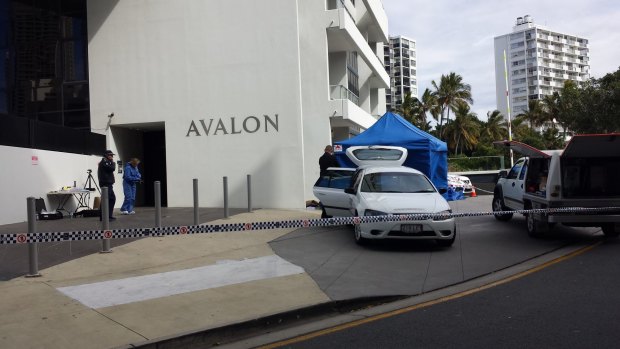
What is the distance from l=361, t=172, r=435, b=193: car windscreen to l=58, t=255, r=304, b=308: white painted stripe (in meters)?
2.86

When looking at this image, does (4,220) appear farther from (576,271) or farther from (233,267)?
(576,271)

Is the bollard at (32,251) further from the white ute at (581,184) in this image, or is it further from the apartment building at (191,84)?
the white ute at (581,184)

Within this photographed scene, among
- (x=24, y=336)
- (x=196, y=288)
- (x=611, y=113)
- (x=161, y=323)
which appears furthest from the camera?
(x=611, y=113)

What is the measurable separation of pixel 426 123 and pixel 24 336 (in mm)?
64337

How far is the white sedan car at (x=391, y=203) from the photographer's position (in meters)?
9.74

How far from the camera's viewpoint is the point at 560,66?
435 ft

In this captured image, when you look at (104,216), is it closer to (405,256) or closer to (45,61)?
(405,256)

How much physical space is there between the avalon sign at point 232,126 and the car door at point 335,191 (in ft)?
16.3

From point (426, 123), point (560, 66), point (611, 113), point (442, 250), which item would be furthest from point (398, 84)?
point (442, 250)

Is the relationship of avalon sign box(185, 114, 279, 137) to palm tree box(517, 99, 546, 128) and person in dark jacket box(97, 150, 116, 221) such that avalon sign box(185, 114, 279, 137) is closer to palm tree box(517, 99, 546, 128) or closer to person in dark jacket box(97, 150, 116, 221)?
person in dark jacket box(97, 150, 116, 221)

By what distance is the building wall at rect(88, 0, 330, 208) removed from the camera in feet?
57.7

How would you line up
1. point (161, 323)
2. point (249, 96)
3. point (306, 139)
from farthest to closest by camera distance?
point (306, 139), point (249, 96), point (161, 323)

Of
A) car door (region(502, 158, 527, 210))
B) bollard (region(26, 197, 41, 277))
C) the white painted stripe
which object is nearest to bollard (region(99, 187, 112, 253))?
bollard (region(26, 197, 41, 277))

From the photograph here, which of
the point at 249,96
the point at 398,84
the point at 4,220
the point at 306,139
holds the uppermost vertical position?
the point at 398,84
